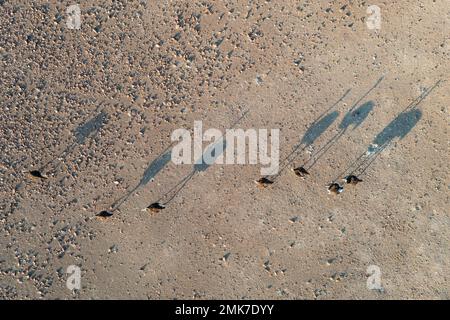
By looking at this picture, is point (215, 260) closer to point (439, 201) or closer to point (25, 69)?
point (439, 201)

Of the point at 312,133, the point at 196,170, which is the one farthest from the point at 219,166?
the point at 312,133

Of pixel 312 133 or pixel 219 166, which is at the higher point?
pixel 312 133

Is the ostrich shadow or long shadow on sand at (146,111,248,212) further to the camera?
long shadow on sand at (146,111,248,212)

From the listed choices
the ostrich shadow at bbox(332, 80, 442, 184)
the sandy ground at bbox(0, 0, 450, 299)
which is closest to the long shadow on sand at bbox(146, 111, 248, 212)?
the sandy ground at bbox(0, 0, 450, 299)

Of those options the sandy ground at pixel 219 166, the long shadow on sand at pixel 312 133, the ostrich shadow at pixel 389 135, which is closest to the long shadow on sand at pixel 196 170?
the sandy ground at pixel 219 166

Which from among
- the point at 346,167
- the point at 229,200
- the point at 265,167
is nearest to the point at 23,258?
the point at 229,200

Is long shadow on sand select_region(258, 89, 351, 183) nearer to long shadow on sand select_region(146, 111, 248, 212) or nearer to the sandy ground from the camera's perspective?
the sandy ground

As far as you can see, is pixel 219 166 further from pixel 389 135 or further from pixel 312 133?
pixel 389 135

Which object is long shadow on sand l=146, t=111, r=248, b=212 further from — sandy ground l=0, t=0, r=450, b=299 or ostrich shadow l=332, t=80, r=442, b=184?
ostrich shadow l=332, t=80, r=442, b=184

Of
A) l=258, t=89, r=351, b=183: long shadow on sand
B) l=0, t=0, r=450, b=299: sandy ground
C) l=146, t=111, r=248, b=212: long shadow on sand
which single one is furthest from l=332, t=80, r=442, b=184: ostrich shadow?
l=146, t=111, r=248, b=212: long shadow on sand
